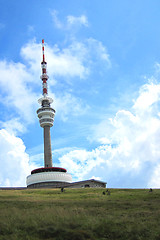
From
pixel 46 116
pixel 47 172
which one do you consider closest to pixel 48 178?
pixel 47 172

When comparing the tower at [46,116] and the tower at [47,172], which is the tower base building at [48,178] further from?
the tower at [46,116]

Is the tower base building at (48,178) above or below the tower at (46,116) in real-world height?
below

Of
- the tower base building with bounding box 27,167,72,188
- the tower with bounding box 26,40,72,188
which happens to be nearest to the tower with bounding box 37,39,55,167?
the tower with bounding box 26,40,72,188

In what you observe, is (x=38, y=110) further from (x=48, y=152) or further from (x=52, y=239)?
(x=52, y=239)

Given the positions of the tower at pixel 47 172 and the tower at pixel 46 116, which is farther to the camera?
the tower at pixel 46 116

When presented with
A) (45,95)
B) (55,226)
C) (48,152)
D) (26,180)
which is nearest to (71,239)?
(55,226)

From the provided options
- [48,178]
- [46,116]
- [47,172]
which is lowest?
[48,178]

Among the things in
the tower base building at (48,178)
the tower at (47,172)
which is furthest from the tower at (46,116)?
the tower base building at (48,178)

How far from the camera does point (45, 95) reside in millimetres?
129625

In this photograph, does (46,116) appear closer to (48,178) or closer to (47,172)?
(47,172)

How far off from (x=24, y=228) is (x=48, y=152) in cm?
9693

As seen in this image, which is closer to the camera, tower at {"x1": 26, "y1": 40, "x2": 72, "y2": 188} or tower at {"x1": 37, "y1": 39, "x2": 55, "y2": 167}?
tower at {"x1": 26, "y1": 40, "x2": 72, "y2": 188}

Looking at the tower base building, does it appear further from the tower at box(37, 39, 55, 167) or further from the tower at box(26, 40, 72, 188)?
the tower at box(37, 39, 55, 167)

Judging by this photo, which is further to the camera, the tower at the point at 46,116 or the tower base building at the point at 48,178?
the tower at the point at 46,116
